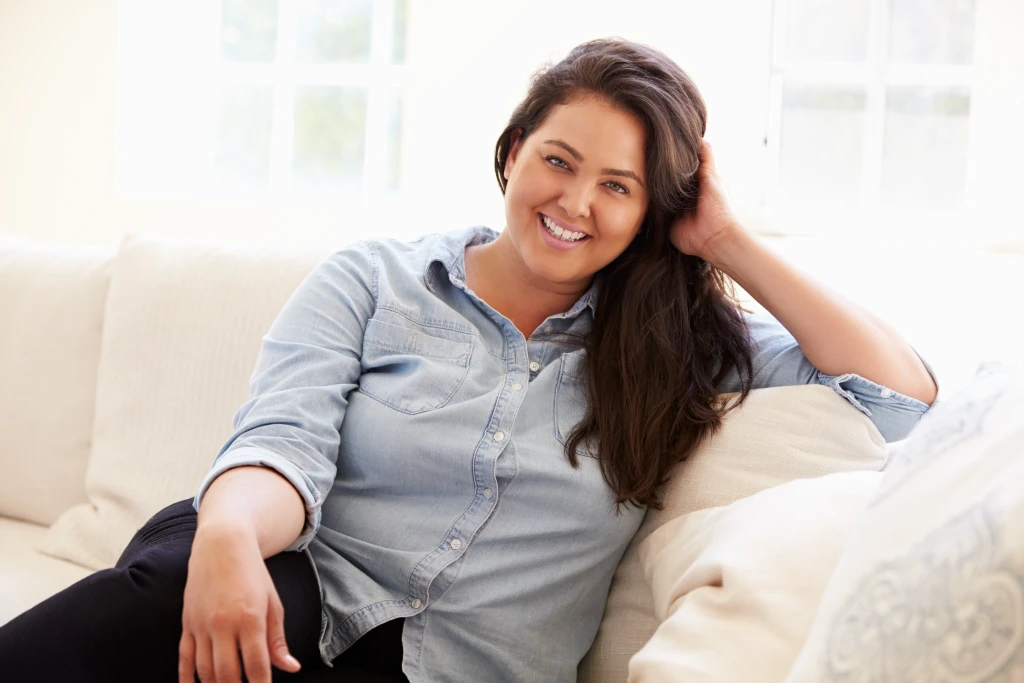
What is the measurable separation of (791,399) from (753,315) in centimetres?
24

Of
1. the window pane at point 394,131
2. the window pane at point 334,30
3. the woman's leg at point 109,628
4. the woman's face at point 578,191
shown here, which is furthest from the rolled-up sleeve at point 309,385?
the window pane at point 334,30

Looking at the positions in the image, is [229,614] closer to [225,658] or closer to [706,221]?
[225,658]

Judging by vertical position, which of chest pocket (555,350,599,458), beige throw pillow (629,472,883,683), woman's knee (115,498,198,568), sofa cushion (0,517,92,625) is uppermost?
chest pocket (555,350,599,458)

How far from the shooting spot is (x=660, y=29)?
2.52 meters

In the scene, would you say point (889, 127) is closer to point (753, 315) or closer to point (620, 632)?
point (753, 315)

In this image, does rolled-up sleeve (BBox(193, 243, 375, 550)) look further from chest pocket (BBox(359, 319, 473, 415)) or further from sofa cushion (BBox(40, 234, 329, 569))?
sofa cushion (BBox(40, 234, 329, 569))

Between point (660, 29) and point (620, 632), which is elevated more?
point (660, 29)

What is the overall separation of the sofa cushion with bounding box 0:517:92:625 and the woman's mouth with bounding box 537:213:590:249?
3.08 feet

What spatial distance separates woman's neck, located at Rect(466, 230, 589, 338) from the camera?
140 cm

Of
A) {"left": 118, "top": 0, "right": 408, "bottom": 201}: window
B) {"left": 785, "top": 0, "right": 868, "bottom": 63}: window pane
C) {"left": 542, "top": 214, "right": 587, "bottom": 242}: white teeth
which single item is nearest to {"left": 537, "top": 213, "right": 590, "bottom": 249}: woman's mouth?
{"left": 542, "top": 214, "right": 587, "bottom": 242}: white teeth

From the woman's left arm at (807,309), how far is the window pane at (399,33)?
228cm

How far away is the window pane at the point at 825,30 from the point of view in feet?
8.24

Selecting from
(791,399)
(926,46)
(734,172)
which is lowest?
(791,399)

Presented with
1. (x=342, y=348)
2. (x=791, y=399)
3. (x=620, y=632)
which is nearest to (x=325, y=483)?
(x=342, y=348)
